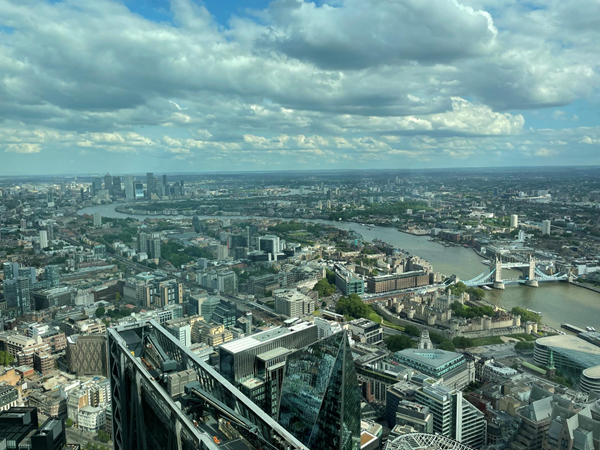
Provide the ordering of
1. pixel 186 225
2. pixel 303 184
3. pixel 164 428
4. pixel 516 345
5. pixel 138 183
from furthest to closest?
pixel 303 184, pixel 138 183, pixel 186 225, pixel 516 345, pixel 164 428

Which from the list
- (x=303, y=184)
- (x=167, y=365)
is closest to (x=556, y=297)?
(x=167, y=365)

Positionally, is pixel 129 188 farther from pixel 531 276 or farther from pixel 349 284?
pixel 531 276

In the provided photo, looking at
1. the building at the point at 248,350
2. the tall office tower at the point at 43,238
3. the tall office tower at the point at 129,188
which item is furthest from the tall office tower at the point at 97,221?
the building at the point at 248,350

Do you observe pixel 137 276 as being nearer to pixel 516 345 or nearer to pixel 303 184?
pixel 516 345

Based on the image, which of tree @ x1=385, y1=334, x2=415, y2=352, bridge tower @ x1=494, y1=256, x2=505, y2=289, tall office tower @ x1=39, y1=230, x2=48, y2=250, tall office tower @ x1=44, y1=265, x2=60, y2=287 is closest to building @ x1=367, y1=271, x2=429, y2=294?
bridge tower @ x1=494, y1=256, x2=505, y2=289

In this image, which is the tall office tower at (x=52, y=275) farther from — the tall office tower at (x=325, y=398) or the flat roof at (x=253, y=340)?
the tall office tower at (x=325, y=398)

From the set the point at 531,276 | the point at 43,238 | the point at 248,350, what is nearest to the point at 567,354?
the point at 248,350
